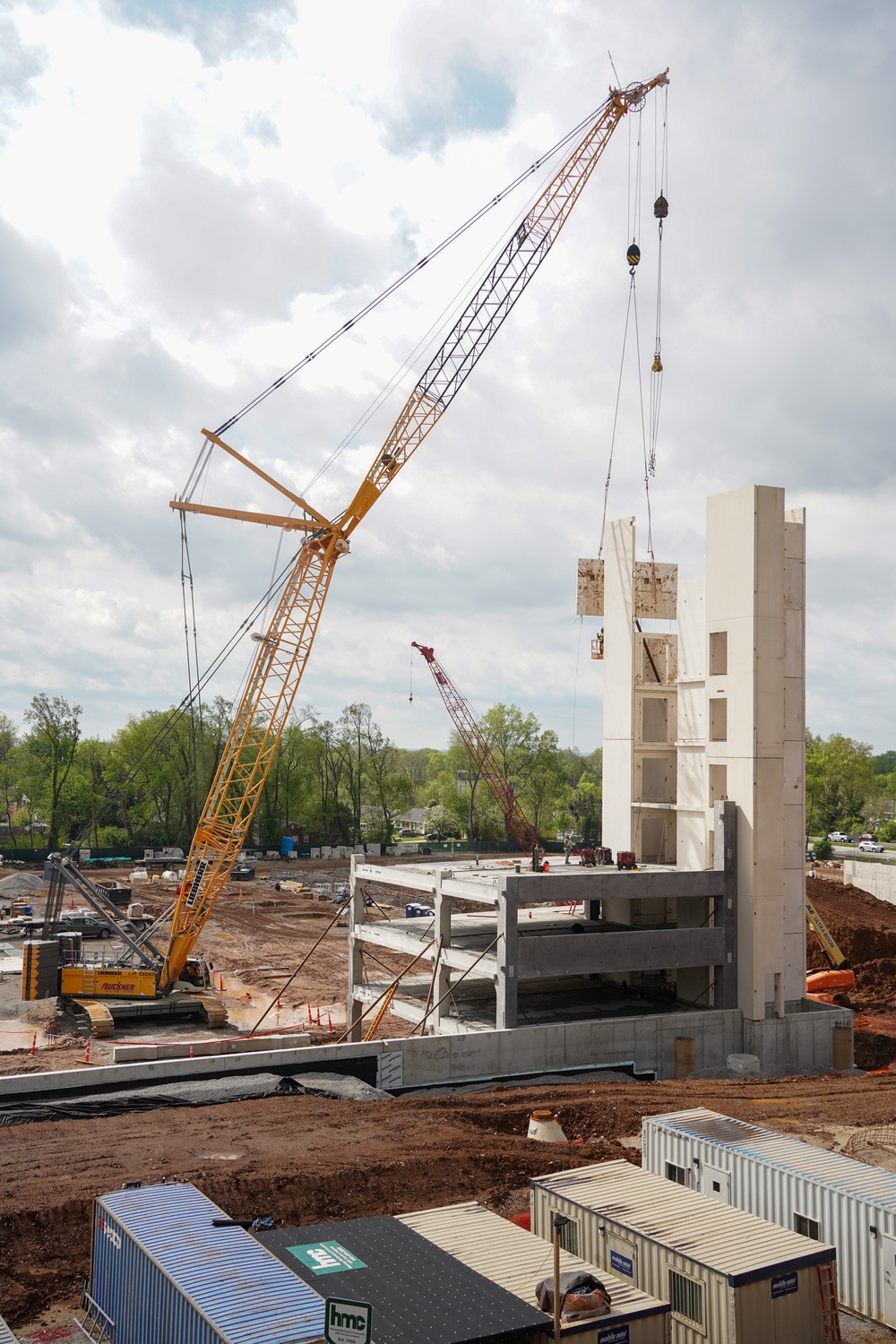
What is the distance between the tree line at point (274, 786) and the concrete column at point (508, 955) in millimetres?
93574

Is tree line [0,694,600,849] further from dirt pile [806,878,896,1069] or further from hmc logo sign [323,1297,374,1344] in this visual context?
hmc logo sign [323,1297,374,1344]

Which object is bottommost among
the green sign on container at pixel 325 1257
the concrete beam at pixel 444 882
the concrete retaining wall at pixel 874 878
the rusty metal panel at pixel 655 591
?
the green sign on container at pixel 325 1257

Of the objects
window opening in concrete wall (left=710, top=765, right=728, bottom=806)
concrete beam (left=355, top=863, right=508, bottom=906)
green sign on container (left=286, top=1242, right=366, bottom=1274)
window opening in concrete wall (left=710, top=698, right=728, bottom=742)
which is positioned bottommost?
green sign on container (left=286, top=1242, right=366, bottom=1274)

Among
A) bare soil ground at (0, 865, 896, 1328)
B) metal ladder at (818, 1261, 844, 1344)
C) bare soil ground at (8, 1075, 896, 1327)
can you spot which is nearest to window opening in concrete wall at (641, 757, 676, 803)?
bare soil ground at (0, 865, 896, 1328)

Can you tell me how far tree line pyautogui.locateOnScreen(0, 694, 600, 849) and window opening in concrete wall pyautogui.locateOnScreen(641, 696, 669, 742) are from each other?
86.0 meters

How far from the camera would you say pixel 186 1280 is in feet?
48.5

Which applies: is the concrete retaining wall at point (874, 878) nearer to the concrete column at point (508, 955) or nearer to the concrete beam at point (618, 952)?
the concrete beam at point (618, 952)

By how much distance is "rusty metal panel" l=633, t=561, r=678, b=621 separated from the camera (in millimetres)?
49562

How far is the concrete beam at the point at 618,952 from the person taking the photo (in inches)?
1531

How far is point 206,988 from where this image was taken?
173ft

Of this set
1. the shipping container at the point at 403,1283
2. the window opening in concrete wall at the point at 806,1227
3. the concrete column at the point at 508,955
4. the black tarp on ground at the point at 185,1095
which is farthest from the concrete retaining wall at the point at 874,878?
the shipping container at the point at 403,1283

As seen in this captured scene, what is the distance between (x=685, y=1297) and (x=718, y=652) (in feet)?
100

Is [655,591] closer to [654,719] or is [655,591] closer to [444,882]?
[654,719]

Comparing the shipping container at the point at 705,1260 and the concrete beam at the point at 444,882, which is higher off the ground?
the concrete beam at the point at 444,882
